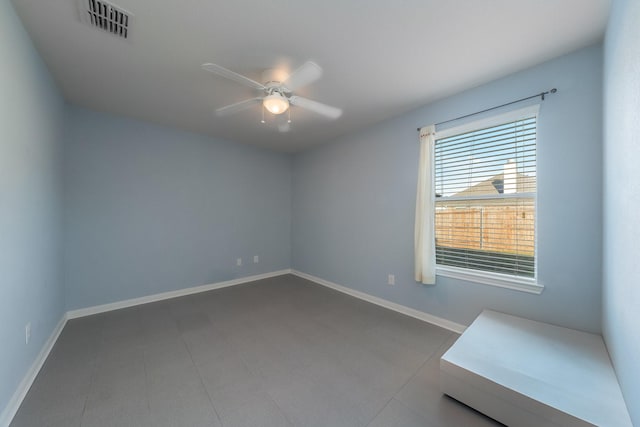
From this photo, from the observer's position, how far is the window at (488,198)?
83.7 inches

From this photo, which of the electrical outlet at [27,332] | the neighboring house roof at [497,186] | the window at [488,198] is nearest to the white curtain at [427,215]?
the window at [488,198]

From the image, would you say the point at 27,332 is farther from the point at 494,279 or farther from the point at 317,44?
the point at 494,279

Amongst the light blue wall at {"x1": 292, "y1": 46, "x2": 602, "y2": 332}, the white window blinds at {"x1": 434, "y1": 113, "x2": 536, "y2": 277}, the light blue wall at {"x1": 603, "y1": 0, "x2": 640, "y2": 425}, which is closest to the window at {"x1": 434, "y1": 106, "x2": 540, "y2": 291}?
the white window blinds at {"x1": 434, "y1": 113, "x2": 536, "y2": 277}

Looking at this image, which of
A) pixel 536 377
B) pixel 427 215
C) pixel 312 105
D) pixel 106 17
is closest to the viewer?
pixel 536 377

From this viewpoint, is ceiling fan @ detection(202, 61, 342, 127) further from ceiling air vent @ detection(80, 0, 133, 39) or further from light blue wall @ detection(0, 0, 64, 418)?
light blue wall @ detection(0, 0, 64, 418)

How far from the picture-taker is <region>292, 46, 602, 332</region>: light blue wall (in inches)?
71.6

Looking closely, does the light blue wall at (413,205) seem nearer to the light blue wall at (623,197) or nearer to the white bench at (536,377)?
the light blue wall at (623,197)

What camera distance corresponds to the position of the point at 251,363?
1.97 meters

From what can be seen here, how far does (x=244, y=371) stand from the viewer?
1.87 meters

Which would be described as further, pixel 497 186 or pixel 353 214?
pixel 353 214

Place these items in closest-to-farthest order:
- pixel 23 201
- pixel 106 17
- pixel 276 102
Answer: pixel 106 17, pixel 23 201, pixel 276 102

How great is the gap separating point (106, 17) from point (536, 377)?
3.50m

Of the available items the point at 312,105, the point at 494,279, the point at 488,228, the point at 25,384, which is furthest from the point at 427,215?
the point at 25,384

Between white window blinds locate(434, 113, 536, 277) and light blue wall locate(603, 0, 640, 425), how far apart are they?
0.50 m
